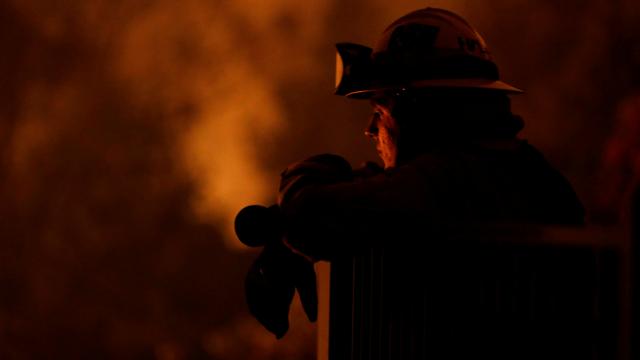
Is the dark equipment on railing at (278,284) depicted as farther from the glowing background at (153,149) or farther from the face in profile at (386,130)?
the glowing background at (153,149)

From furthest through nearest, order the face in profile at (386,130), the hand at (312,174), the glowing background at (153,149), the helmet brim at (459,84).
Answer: the glowing background at (153,149) < the face in profile at (386,130) < the helmet brim at (459,84) < the hand at (312,174)

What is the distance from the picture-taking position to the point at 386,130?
217 centimetres

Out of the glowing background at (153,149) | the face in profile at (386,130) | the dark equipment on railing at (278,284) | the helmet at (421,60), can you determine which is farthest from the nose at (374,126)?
the glowing background at (153,149)

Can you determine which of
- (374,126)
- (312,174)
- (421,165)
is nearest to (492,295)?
(421,165)

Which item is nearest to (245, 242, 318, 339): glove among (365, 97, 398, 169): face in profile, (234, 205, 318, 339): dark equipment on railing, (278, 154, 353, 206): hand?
(234, 205, 318, 339): dark equipment on railing

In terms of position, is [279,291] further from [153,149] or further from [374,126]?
[153,149]

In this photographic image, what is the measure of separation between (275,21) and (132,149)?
1.07m

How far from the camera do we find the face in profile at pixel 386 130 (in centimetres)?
213

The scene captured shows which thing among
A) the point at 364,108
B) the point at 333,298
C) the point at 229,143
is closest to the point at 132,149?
the point at 229,143

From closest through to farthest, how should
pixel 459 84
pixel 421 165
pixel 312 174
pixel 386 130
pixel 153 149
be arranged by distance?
pixel 421 165
pixel 312 174
pixel 459 84
pixel 386 130
pixel 153 149

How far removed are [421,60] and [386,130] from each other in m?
0.23

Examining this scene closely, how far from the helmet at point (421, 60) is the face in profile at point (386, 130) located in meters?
0.06

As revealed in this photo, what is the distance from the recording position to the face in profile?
2.13 meters

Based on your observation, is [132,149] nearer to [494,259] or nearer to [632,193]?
[494,259]
